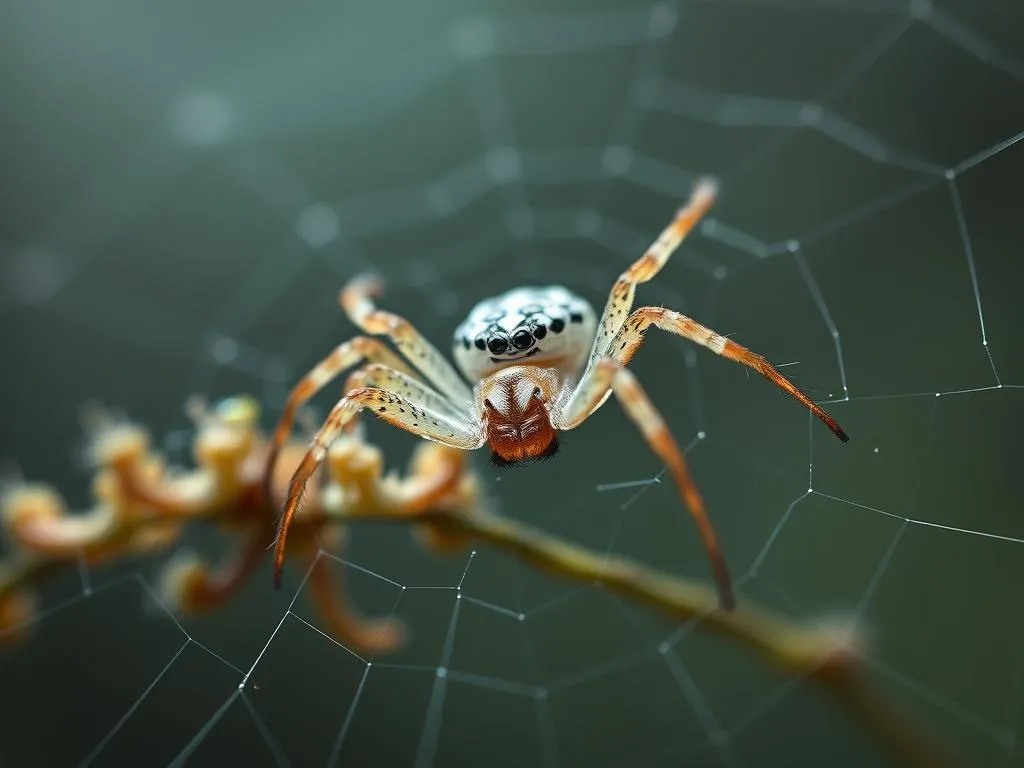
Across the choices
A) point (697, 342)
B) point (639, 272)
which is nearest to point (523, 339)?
point (639, 272)

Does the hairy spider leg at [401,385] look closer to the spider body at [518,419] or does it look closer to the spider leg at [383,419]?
the spider leg at [383,419]

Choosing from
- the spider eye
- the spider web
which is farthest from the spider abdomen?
the spider web

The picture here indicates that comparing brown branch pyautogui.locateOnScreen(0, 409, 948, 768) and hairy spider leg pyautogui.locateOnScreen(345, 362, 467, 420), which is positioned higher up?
hairy spider leg pyautogui.locateOnScreen(345, 362, 467, 420)

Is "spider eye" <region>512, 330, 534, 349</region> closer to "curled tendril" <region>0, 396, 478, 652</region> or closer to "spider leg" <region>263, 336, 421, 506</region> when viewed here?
"spider leg" <region>263, 336, 421, 506</region>

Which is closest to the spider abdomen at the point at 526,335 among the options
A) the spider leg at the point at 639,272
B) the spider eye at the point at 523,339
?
the spider eye at the point at 523,339

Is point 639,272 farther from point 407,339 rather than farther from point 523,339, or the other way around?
point 407,339

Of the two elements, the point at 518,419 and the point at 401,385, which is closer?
the point at 518,419
